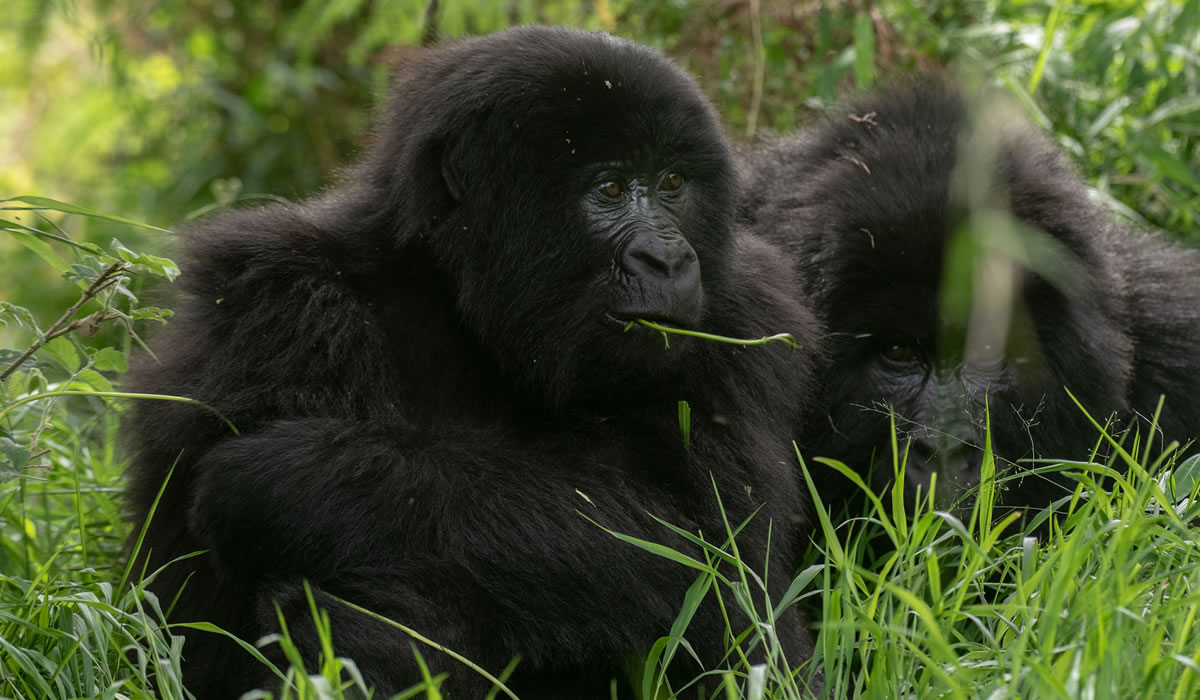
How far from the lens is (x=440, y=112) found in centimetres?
274

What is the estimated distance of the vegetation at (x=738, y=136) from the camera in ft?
6.76

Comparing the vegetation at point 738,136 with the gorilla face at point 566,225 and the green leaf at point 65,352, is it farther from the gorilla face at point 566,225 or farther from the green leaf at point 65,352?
the gorilla face at point 566,225

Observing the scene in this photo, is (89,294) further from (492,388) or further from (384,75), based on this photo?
(384,75)

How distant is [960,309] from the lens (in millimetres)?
3186

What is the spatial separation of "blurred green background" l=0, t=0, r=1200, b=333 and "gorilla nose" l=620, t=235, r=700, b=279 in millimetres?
1219

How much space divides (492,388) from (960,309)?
4.08ft

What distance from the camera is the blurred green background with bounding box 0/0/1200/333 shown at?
4344mm

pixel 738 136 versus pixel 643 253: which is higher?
pixel 643 253

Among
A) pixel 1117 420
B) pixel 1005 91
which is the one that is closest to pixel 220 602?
pixel 1117 420

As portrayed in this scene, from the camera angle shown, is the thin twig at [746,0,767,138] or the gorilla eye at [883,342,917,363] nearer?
the gorilla eye at [883,342,917,363]

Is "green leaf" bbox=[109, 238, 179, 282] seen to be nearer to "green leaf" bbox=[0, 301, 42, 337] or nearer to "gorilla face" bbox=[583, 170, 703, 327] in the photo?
"green leaf" bbox=[0, 301, 42, 337]

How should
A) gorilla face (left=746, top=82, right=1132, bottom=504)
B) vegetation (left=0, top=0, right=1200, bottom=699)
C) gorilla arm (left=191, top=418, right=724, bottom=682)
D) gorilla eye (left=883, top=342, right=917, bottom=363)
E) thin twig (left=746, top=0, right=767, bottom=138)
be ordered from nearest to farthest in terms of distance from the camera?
1. vegetation (left=0, top=0, right=1200, bottom=699)
2. gorilla arm (left=191, top=418, right=724, bottom=682)
3. gorilla face (left=746, top=82, right=1132, bottom=504)
4. gorilla eye (left=883, top=342, right=917, bottom=363)
5. thin twig (left=746, top=0, right=767, bottom=138)

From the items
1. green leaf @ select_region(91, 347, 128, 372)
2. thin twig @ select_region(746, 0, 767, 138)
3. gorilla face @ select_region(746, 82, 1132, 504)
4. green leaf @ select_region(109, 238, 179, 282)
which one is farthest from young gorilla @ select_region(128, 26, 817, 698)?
thin twig @ select_region(746, 0, 767, 138)

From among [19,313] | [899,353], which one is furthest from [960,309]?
[19,313]
